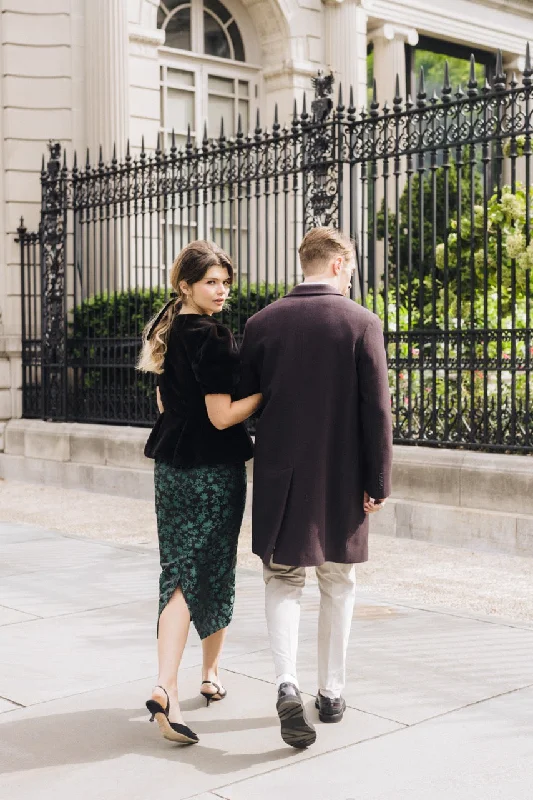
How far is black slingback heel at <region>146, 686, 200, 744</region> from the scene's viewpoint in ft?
13.4

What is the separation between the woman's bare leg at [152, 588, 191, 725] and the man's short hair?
4.49 feet

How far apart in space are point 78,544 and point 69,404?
4270 mm

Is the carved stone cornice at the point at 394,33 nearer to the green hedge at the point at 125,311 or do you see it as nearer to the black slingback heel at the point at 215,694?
the green hedge at the point at 125,311

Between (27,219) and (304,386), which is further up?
(27,219)

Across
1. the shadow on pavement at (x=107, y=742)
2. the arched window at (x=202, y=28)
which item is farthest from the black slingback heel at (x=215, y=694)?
the arched window at (x=202, y=28)

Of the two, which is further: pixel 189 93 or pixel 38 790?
pixel 189 93

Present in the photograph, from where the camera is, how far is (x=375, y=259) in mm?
9023

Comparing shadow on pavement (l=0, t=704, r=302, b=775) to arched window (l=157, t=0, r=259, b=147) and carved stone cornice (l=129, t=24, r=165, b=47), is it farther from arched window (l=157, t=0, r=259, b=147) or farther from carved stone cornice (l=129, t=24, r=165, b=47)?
arched window (l=157, t=0, r=259, b=147)

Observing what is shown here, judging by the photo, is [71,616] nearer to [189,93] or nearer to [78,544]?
[78,544]

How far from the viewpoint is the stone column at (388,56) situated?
19125mm

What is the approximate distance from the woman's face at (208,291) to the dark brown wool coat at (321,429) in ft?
0.86

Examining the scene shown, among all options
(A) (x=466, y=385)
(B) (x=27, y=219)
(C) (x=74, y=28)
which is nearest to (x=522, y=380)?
(A) (x=466, y=385)

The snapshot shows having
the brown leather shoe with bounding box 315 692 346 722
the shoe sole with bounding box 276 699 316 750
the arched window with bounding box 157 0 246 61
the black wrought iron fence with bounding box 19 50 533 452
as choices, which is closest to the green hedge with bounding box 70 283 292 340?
the black wrought iron fence with bounding box 19 50 533 452

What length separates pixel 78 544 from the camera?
863 cm
